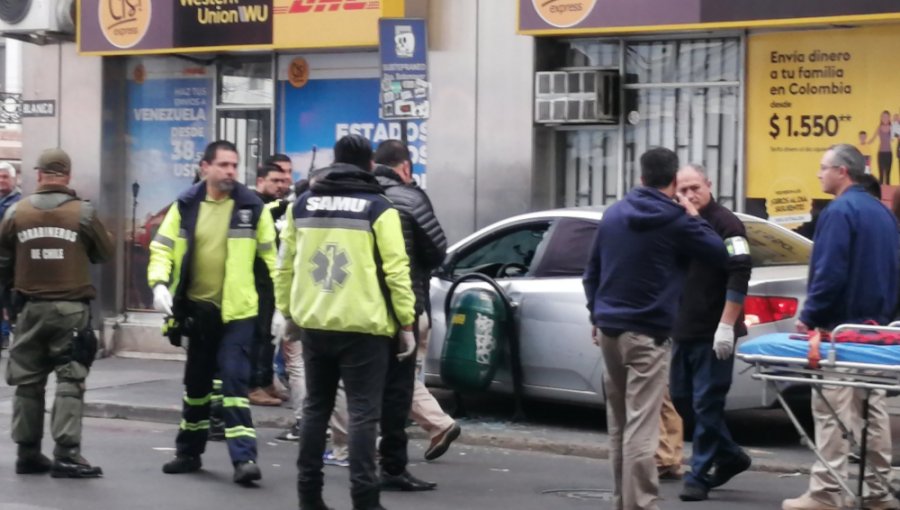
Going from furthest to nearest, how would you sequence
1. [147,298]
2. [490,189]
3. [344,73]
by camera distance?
[147,298] < [344,73] < [490,189]

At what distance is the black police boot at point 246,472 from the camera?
8898mm

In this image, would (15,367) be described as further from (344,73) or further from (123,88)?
(123,88)

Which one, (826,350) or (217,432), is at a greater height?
(826,350)

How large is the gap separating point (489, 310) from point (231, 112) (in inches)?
239

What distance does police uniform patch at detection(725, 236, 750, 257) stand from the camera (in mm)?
8438

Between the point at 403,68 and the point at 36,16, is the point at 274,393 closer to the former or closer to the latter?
the point at 403,68

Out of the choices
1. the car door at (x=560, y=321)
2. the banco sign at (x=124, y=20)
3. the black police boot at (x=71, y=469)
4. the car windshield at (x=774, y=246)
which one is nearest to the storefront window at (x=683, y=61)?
the car windshield at (x=774, y=246)

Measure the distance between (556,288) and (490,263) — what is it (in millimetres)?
909

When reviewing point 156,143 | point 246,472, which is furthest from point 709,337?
point 156,143

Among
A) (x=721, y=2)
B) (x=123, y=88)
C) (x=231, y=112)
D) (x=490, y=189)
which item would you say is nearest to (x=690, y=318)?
(x=721, y=2)

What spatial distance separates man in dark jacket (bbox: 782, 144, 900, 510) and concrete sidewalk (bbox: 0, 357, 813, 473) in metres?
1.62

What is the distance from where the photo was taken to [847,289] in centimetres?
779

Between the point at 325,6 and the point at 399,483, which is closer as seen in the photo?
the point at 399,483

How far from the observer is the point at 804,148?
13.2 m
